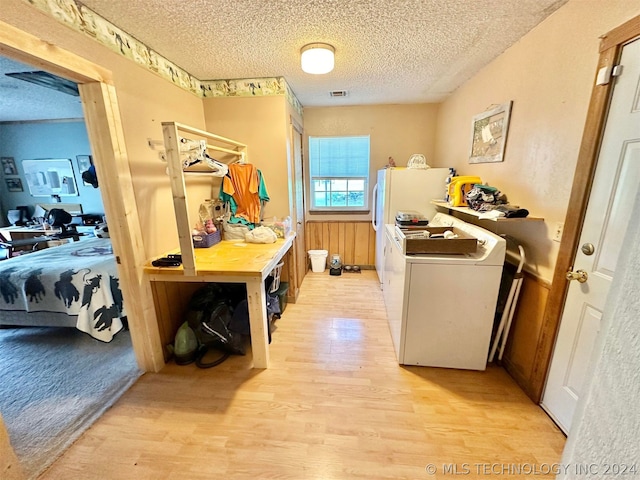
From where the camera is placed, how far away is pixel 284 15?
1.50 meters

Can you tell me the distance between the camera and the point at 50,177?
14.2 feet

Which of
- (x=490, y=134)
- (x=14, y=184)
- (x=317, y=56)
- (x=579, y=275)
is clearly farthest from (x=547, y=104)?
(x=14, y=184)

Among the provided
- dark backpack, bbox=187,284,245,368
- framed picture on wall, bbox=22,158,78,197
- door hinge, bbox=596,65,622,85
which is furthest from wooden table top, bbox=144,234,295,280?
framed picture on wall, bbox=22,158,78,197

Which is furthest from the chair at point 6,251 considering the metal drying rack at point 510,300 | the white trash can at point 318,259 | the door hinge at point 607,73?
the door hinge at point 607,73

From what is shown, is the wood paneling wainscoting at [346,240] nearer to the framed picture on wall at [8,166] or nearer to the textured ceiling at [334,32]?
the textured ceiling at [334,32]

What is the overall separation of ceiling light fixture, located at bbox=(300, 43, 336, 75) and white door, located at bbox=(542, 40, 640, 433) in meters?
1.59

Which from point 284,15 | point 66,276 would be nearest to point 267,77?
point 284,15

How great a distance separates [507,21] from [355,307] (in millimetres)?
2641

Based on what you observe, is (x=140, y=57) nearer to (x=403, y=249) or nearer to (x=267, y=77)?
(x=267, y=77)

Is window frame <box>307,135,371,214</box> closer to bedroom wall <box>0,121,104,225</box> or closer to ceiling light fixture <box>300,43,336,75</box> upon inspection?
ceiling light fixture <box>300,43,336,75</box>

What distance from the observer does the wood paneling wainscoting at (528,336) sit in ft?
5.27

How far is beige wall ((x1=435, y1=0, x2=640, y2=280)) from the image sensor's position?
1308 millimetres

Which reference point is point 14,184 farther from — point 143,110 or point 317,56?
point 317,56

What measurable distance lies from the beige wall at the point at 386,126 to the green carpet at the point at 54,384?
3297 millimetres
